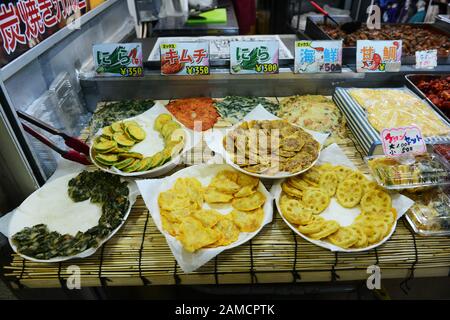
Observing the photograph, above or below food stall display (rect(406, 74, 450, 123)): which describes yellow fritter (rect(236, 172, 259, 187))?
below

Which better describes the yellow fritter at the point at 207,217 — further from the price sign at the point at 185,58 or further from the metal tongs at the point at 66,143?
the price sign at the point at 185,58

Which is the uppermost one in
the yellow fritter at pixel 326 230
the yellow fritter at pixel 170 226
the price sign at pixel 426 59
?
the price sign at pixel 426 59

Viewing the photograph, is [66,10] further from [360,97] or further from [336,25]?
[336,25]

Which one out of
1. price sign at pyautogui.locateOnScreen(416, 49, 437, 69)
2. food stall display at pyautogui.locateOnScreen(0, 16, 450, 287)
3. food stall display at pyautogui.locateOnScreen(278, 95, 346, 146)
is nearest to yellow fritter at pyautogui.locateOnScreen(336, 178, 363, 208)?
food stall display at pyautogui.locateOnScreen(0, 16, 450, 287)

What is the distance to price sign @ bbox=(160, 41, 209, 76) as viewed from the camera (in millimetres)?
2664

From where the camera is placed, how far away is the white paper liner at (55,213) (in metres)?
1.74

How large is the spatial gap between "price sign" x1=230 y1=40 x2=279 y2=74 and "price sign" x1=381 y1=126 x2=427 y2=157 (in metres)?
1.18

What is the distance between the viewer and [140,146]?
2287 millimetres

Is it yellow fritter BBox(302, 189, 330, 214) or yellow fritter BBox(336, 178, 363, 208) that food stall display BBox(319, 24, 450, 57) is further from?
yellow fritter BBox(302, 189, 330, 214)

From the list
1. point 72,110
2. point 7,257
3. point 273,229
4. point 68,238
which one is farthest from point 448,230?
point 72,110

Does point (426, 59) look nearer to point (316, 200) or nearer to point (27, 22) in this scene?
point (316, 200)

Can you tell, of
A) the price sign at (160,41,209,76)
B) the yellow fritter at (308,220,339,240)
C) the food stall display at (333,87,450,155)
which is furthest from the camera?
the price sign at (160,41,209,76)

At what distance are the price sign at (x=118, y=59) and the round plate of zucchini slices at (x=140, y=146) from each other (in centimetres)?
53

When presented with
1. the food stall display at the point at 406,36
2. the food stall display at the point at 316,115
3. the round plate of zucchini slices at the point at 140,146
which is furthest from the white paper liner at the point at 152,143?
the food stall display at the point at 406,36
